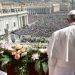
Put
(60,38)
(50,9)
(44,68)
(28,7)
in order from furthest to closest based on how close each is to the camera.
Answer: (50,9) → (28,7) → (44,68) → (60,38)

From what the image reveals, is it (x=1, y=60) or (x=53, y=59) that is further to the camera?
(x=1, y=60)

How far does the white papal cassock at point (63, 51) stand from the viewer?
0.95 meters

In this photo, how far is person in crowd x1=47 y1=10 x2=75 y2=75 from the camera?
943 millimetres

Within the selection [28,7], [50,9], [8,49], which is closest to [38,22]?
[50,9]

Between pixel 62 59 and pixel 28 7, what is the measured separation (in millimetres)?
15909

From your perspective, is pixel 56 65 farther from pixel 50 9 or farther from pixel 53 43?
pixel 50 9

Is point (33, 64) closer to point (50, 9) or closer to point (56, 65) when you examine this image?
point (56, 65)

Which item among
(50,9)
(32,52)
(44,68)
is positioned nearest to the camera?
(44,68)

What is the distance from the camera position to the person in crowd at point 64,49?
0.94 m

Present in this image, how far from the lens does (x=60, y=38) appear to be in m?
0.96

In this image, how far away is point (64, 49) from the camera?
973 millimetres

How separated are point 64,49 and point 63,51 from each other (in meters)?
0.02

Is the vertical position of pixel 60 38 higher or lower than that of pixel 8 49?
higher

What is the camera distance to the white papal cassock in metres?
0.95
